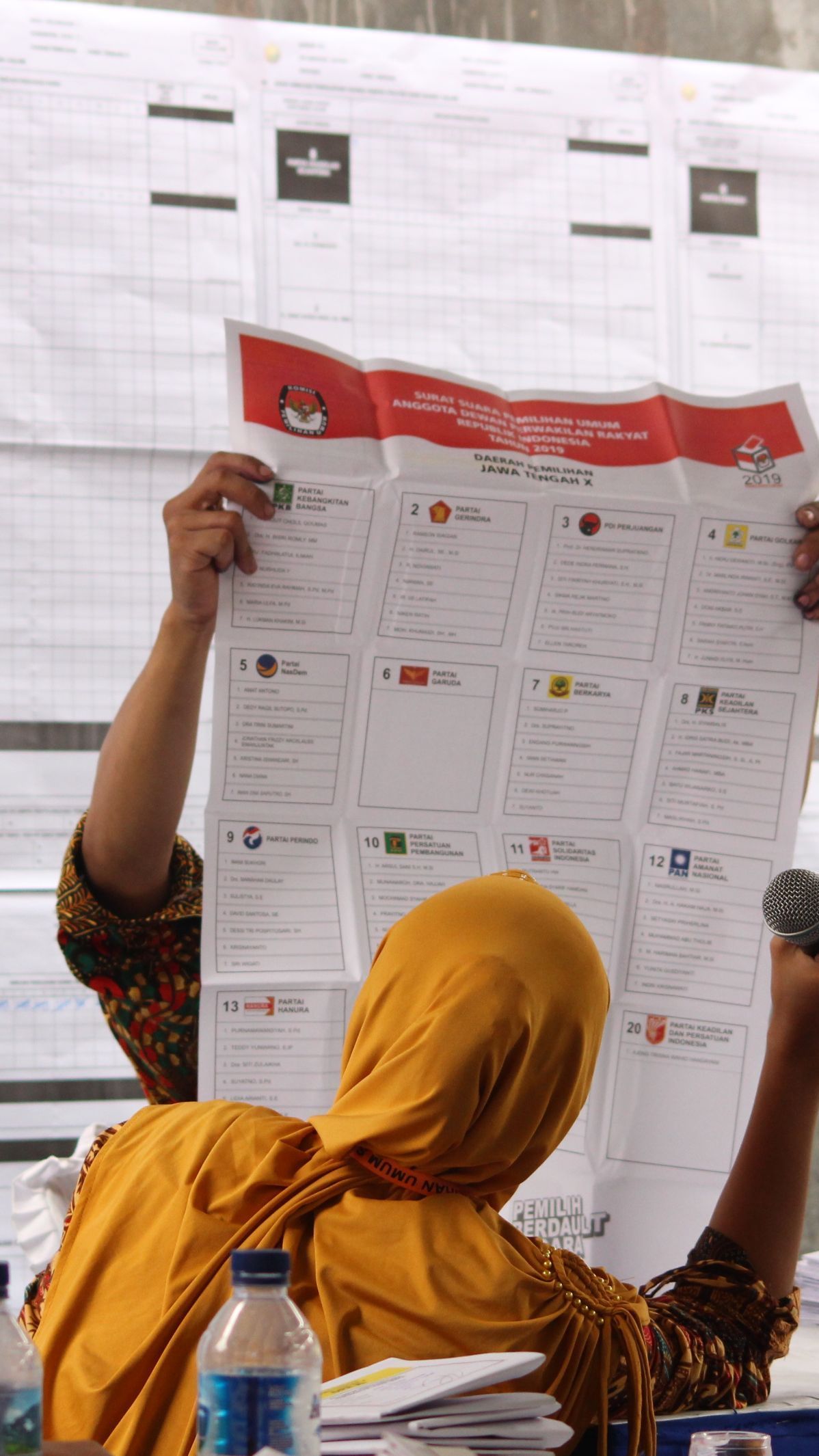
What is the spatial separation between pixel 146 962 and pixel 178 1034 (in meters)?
0.08

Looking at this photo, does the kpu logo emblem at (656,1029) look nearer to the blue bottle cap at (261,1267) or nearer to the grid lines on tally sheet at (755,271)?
the blue bottle cap at (261,1267)

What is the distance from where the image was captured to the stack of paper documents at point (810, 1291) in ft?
5.29

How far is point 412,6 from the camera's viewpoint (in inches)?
79.7

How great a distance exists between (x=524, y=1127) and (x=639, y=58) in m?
1.79

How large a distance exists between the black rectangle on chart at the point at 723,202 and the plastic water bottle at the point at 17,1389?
75.3 inches

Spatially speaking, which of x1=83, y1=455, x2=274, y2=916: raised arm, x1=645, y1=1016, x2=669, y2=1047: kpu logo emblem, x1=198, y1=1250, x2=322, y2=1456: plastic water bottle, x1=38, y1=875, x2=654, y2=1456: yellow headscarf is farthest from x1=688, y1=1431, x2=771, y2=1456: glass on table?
x1=83, y1=455, x2=274, y2=916: raised arm

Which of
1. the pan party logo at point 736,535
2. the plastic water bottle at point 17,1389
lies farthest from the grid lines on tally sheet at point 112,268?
the plastic water bottle at point 17,1389

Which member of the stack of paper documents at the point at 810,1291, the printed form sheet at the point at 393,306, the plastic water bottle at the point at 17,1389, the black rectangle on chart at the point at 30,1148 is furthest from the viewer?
the black rectangle on chart at the point at 30,1148

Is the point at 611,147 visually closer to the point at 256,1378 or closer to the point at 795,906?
the point at 795,906

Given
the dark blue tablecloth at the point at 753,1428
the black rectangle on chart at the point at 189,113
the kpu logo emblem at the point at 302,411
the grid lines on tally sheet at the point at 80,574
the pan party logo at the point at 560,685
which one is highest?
the black rectangle on chart at the point at 189,113

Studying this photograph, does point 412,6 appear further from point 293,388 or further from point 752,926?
point 752,926

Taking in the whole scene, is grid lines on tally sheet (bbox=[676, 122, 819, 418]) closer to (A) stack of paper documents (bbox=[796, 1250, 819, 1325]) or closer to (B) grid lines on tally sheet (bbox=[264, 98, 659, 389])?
(B) grid lines on tally sheet (bbox=[264, 98, 659, 389])

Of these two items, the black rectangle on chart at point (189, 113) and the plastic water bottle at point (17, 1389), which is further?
the black rectangle on chart at point (189, 113)

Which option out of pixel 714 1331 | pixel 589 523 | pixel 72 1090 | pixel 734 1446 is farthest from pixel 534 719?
pixel 72 1090
